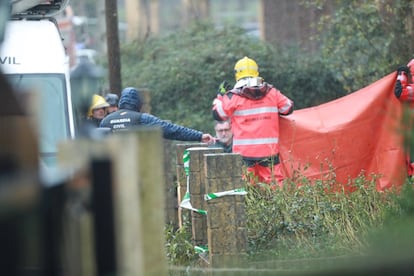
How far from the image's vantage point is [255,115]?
1106cm

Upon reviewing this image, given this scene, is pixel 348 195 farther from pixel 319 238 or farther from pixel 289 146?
pixel 289 146

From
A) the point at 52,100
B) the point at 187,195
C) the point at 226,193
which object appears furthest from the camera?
the point at 52,100

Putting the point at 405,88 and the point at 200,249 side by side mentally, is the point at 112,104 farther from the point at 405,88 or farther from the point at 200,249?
the point at 200,249

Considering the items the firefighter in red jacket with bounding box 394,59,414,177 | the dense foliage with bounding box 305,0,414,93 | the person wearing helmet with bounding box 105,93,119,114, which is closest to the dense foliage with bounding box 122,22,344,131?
the dense foliage with bounding box 305,0,414,93

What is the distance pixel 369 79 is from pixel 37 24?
697cm

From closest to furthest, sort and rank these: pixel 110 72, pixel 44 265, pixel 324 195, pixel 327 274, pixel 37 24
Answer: pixel 327 274
pixel 44 265
pixel 324 195
pixel 37 24
pixel 110 72

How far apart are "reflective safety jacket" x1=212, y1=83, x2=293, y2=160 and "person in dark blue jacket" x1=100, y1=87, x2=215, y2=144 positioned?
356 mm

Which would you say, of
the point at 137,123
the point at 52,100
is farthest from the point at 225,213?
the point at 52,100

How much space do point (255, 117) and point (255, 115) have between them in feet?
0.07

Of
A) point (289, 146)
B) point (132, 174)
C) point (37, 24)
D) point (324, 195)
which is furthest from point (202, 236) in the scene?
point (132, 174)

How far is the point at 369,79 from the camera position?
52.5 feet

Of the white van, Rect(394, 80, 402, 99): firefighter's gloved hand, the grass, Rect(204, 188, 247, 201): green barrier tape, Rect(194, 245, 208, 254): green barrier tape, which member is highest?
the white van

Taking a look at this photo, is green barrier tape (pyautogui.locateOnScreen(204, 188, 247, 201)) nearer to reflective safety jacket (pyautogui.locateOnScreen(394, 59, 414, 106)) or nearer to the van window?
the van window

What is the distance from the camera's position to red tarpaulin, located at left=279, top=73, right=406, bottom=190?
35.7 ft
